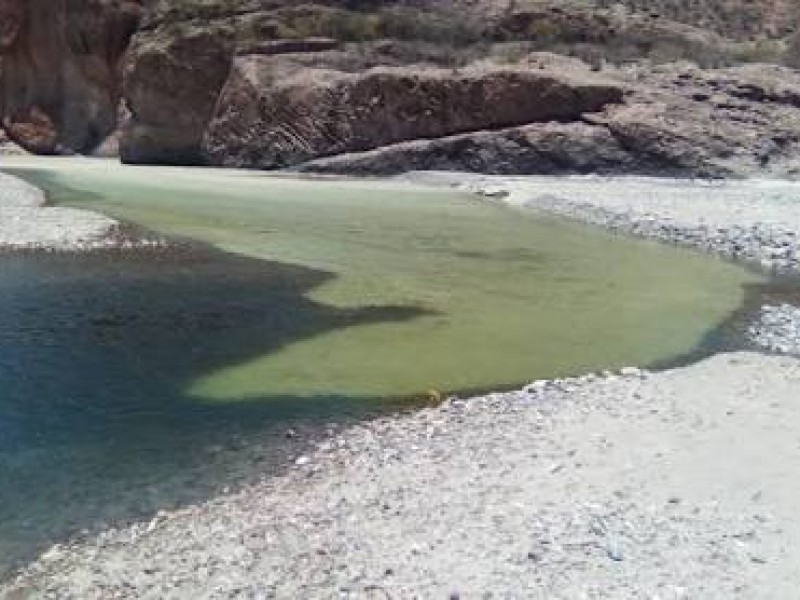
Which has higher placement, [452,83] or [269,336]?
[452,83]

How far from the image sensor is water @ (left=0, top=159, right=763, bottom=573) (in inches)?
384

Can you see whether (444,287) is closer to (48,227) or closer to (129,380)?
(129,380)

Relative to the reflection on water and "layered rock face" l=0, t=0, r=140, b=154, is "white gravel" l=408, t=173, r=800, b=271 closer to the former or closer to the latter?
the reflection on water

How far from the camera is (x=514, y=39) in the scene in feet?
186

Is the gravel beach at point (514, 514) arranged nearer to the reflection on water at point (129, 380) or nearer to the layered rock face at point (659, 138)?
the reflection on water at point (129, 380)

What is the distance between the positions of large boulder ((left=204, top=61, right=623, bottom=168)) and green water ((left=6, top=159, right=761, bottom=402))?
36.8ft

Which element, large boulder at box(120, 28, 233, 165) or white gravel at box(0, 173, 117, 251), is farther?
large boulder at box(120, 28, 233, 165)

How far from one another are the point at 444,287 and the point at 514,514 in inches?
483

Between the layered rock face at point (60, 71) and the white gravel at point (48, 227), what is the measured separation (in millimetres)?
40869

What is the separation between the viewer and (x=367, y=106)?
5097 cm

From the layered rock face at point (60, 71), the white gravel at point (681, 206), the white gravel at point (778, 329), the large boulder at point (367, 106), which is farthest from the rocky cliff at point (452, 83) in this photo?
the white gravel at point (778, 329)

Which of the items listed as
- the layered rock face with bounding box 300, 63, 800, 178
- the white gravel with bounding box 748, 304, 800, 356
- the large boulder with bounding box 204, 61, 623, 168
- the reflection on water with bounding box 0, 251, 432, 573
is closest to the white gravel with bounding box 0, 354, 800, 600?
the reflection on water with bounding box 0, 251, 432, 573

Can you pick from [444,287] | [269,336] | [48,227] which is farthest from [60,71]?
[269,336]

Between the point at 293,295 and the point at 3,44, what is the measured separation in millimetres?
65212
